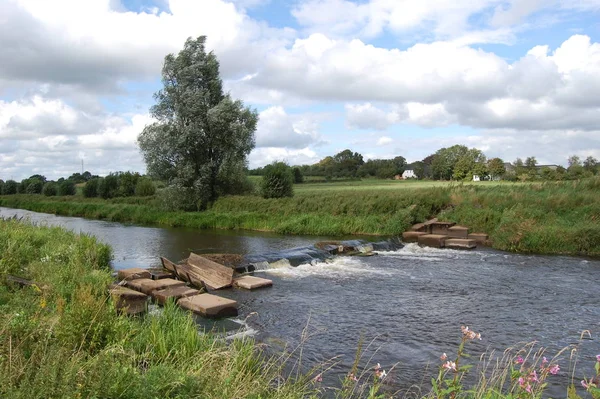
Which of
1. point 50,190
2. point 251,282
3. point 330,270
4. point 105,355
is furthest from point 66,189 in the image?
point 105,355

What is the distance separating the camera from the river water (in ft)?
25.7

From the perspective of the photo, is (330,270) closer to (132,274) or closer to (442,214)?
(132,274)

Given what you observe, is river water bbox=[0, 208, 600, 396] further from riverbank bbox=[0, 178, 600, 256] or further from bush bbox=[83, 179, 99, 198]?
bush bbox=[83, 179, 99, 198]

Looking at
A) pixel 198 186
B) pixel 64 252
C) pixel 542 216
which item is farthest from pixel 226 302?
pixel 198 186

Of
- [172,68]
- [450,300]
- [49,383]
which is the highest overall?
[172,68]

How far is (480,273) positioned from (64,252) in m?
11.8

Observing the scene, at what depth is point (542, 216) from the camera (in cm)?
2142

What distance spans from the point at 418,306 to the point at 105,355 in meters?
7.55

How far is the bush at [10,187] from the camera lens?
2945 inches

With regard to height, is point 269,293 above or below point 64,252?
below

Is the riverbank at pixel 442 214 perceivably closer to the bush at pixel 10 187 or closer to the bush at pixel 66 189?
the bush at pixel 66 189

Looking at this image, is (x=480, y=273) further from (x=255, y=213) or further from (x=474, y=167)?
(x=474, y=167)

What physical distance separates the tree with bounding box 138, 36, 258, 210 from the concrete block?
18.3m

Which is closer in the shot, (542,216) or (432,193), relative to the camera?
(542,216)
